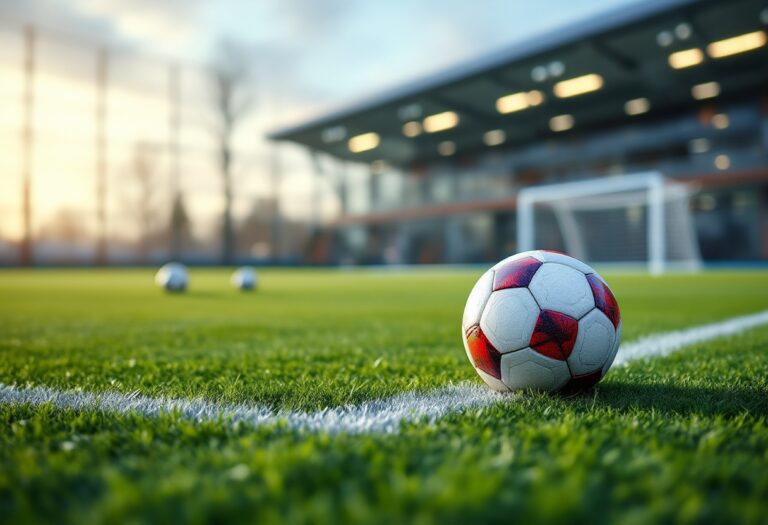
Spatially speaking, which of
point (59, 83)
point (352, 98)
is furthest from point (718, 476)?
point (59, 83)

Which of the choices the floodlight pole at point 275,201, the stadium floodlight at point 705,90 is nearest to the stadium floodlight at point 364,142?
the floodlight pole at point 275,201

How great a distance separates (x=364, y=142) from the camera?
1287 inches

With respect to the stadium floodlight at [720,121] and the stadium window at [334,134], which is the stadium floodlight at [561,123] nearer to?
the stadium floodlight at [720,121]

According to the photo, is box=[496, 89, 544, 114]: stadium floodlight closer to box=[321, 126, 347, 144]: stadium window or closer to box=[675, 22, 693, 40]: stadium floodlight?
box=[675, 22, 693, 40]: stadium floodlight

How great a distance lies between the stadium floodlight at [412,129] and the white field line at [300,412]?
2789cm

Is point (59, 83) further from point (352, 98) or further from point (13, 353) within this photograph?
point (13, 353)

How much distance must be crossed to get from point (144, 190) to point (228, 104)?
7.82 m

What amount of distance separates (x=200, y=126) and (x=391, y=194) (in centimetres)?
1251

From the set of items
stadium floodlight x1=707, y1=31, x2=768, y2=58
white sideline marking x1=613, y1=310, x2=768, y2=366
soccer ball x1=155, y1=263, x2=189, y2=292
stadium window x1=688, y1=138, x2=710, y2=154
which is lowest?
white sideline marking x1=613, y1=310, x2=768, y2=366

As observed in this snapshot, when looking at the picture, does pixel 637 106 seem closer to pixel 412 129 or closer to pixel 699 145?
pixel 699 145

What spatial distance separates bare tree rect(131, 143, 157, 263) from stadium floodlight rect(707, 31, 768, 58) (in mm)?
26494

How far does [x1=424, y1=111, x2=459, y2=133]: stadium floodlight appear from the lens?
27.2 meters

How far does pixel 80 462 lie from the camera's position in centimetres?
117

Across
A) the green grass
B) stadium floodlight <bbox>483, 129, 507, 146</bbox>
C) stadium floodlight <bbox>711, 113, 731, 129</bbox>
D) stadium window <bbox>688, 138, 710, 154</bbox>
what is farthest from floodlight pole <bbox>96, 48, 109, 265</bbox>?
stadium floodlight <bbox>711, 113, 731, 129</bbox>
